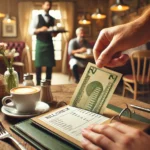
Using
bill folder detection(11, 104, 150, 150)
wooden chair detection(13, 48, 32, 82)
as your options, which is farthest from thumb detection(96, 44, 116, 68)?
wooden chair detection(13, 48, 32, 82)

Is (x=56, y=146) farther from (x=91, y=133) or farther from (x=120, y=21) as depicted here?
(x=120, y=21)

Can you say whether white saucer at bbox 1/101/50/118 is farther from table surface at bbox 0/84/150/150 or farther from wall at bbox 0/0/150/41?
wall at bbox 0/0/150/41

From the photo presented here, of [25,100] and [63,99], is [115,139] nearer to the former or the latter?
[25,100]

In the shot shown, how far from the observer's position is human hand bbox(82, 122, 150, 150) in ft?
1.85

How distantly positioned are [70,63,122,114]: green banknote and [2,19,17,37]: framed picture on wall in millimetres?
6664

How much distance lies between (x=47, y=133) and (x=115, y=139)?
0.28 meters

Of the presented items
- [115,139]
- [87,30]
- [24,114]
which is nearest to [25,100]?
[24,114]

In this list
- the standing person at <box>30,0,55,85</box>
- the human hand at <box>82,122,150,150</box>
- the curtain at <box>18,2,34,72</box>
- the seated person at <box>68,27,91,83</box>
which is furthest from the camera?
the curtain at <box>18,2,34,72</box>

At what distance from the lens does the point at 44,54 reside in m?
4.43

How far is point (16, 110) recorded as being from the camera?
3.26ft

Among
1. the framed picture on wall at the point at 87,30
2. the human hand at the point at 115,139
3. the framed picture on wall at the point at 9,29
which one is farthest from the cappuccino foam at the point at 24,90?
the framed picture on wall at the point at 87,30

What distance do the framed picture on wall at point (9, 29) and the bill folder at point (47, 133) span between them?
677cm

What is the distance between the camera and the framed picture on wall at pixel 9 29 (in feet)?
23.6

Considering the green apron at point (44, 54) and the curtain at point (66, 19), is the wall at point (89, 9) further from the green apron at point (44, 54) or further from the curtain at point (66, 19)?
the green apron at point (44, 54)
